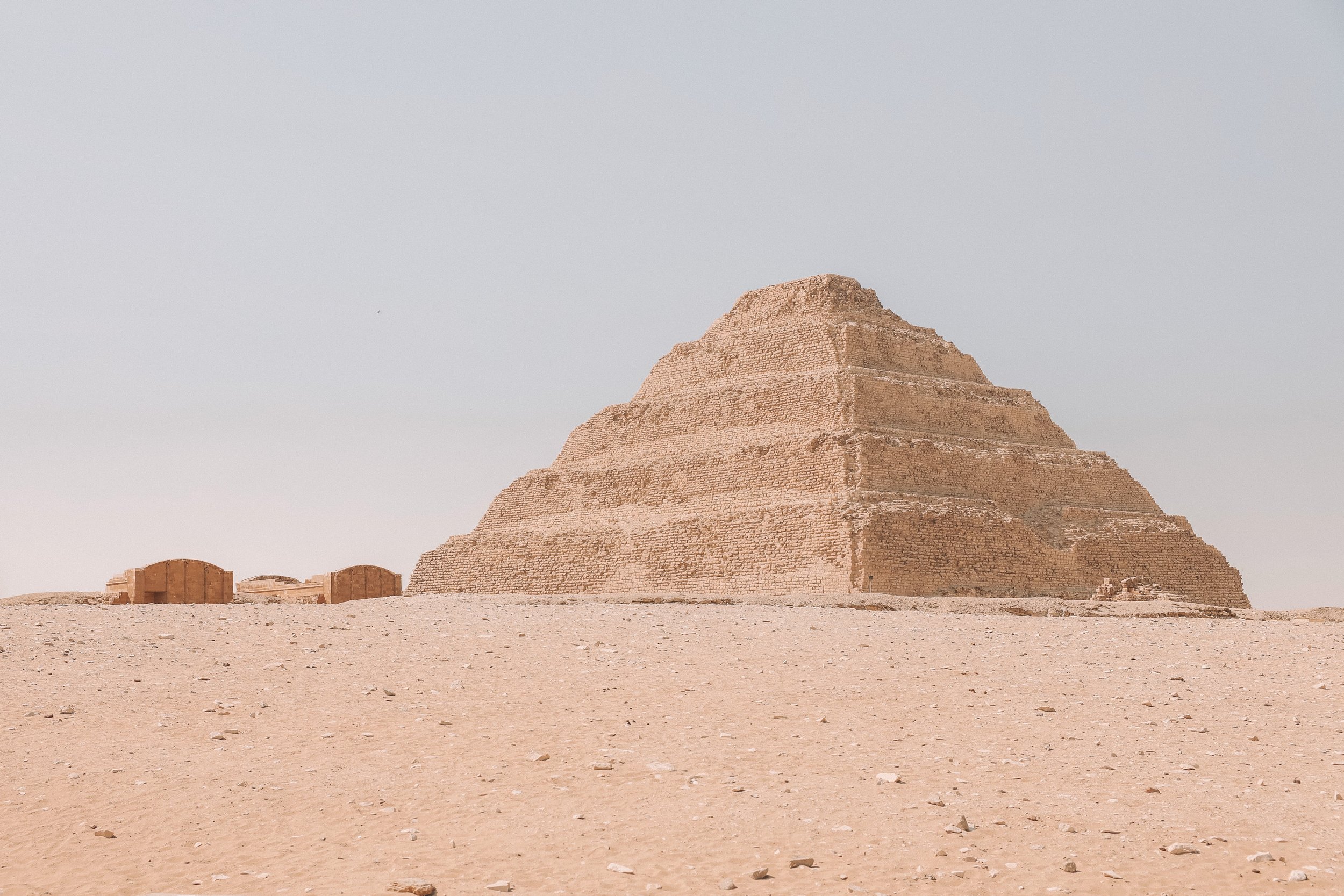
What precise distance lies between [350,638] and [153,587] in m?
12.3

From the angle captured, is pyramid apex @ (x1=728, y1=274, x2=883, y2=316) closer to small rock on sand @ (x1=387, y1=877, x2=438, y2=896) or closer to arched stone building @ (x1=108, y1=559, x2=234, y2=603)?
arched stone building @ (x1=108, y1=559, x2=234, y2=603)

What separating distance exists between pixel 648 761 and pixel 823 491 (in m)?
26.5

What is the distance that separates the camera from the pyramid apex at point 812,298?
43.0 meters

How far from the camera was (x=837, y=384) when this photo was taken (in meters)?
38.0

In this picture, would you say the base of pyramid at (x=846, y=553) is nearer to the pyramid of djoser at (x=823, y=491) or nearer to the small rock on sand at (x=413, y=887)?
the pyramid of djoser at (x=823, y=491)

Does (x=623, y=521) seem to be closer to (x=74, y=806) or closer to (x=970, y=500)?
(x=970, y=500)

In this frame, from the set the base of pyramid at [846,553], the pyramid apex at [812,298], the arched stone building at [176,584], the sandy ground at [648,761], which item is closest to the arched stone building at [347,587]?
the arched stone building at [176,584]

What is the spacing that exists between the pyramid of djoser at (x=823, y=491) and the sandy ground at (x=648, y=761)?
61.8 ft

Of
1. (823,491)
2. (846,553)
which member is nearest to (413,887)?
(846,553)

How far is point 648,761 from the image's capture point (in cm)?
870

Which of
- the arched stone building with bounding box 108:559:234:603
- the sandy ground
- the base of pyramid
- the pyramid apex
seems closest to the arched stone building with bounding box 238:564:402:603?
the arched stone building with bounding box 108:559:234:603

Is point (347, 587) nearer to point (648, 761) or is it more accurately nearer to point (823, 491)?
point (823, 491)

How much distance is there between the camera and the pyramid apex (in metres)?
43.0

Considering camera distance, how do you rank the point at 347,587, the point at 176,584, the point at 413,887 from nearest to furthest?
the point at 413,887, the point at 176,584, the point at 347,587
